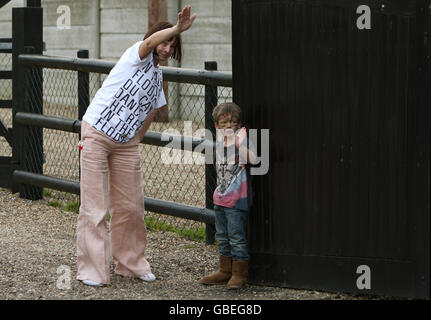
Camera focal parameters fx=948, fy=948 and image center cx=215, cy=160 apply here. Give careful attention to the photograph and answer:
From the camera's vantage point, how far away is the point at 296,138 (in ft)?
17.5

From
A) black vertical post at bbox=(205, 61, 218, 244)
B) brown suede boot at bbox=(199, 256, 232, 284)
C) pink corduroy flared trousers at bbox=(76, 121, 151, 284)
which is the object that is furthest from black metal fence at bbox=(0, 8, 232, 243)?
brown suede boot at bbox=(199, 256, 232, 284)

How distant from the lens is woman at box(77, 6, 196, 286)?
5430 millimetres

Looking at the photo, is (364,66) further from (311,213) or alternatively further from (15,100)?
(15,100)

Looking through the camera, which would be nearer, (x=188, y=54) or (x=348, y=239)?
(x=348, y=239)

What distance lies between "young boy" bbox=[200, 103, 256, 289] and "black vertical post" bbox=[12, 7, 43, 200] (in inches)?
136

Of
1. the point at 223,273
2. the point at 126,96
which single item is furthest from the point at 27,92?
the point at 223,273

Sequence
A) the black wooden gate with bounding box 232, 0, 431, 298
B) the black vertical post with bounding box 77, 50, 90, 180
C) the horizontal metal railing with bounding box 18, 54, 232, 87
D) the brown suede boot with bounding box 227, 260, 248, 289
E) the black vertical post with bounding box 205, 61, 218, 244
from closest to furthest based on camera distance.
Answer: the black wooden gate with bounding box 232, 0, 431, 298 → the brown suede boot with bounding box 227, 260, 248, 289 → the horizontal metal railing with bounding box 18, 54, 232, 87 → the black vertical post with bounding box 205, 61, 218, 244 → the black vertical post with bounding box 77, 50, 90, 180

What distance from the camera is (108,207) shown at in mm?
5816

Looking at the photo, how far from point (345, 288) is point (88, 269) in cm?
152

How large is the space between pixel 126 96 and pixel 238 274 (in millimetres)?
1214

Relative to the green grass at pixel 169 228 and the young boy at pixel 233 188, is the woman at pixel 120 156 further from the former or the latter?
the green grass at pixel 169 228

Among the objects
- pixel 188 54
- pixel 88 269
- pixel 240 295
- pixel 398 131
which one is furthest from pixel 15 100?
pixel 188 54

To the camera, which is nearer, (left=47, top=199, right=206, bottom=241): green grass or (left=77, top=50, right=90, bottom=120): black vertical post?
(left=47, top=199, right=206, bottom=241): green grass

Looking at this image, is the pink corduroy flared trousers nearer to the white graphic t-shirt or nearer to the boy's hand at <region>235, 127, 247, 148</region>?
the white graphic t-shirt
